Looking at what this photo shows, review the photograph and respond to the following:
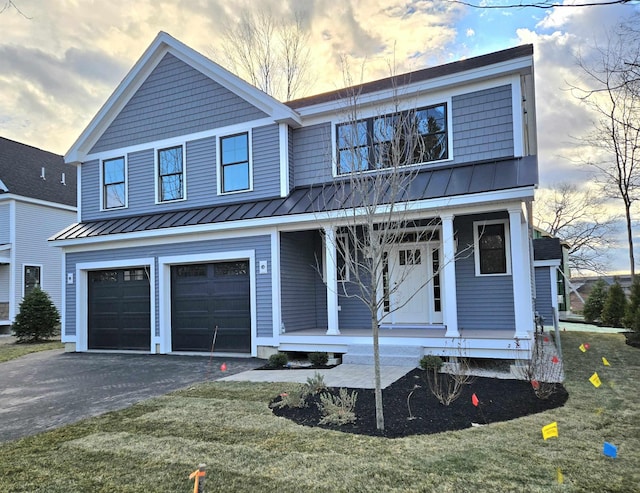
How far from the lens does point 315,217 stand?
28.1 feet

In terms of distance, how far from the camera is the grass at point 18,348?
42.4ft

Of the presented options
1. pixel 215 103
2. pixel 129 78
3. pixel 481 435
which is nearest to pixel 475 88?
pixel 215 103

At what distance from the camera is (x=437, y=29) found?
766 centimetres

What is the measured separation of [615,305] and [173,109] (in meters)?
16.5

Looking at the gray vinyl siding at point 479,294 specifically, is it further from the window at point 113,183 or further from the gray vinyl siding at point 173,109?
the window at point 113,183

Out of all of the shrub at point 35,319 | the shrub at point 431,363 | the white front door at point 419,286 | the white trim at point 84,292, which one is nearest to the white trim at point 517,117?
the white front door at point 419,286

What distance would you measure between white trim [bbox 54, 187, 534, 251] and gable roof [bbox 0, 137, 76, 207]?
33.3 feet

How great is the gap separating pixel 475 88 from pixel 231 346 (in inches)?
324

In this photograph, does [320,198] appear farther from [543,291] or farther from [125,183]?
[543,291]

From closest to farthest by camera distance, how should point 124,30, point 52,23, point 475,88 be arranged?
1. point 52,23
2. point 124,30
3. point 475,88

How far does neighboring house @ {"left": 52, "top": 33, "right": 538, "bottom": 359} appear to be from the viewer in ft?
31.1

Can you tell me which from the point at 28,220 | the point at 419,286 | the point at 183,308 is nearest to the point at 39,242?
the point at 28,220

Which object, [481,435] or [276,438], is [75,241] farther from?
[481,435]

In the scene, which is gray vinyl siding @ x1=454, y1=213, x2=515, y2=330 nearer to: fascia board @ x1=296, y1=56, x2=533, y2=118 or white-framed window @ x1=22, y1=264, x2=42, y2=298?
fascia board @ x1=296, y1=56, x2=533, y2=118
